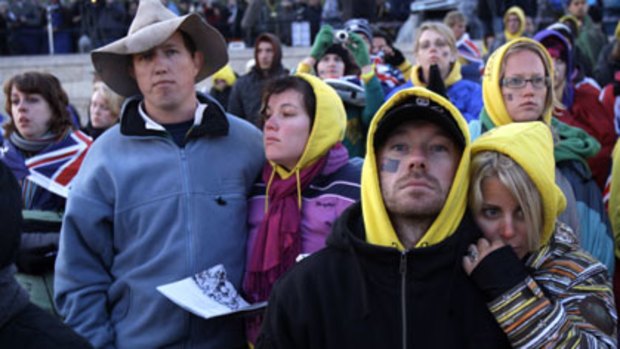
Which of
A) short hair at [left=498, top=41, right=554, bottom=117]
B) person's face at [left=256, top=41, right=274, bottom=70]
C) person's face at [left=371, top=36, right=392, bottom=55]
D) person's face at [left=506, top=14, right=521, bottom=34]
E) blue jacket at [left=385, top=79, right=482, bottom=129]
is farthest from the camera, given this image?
person's face at [left=506, top=14, right=521, bottom=34]

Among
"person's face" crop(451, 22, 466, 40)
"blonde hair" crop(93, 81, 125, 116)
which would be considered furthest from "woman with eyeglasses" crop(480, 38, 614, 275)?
"person's face" crop(451, 22, 466, 40)

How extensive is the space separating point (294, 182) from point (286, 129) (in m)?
0.22

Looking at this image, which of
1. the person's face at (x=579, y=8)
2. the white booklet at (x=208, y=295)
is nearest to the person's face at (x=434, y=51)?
the white booklet at (x=208, y=295)

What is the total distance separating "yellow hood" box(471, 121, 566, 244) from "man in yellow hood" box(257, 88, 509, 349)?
0.12 meters

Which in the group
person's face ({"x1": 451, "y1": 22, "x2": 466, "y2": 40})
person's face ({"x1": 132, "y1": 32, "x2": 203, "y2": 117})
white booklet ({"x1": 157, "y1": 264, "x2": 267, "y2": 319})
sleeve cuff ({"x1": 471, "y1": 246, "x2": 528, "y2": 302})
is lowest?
white booklet ({"x1": 157, "y1": 264, "x2": 267, "y2": 319})

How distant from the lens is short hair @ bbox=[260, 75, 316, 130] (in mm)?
3570

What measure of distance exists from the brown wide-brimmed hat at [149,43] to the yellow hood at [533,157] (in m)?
1.53

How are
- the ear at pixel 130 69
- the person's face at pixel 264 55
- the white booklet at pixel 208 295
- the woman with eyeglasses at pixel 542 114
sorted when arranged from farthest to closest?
the person's face at pixel 264 55, the woman with eyeglasses at pixel 542 114, the ear at pixel 130 69, the white booklet at pixel 208 295

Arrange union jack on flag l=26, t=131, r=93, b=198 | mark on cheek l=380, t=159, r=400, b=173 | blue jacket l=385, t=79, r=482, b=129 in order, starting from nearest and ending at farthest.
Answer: mark on cheek l=380, t=159, r=400, b=173 → union jack on flag l=26, t=131, r=93, b=198 → blue jacket l=385, t=79, r=482, b=129

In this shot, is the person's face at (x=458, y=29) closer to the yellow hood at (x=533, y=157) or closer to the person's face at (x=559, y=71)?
the person's face at (x=559, y=71)

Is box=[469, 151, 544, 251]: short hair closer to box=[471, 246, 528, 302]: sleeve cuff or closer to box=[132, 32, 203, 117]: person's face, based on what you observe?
box=[471, 246, 528, 302]: sleeve cuff

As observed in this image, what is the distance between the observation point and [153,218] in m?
3.41

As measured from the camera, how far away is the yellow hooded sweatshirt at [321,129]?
3.50 m

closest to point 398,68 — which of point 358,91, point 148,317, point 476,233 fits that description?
point 358,91
